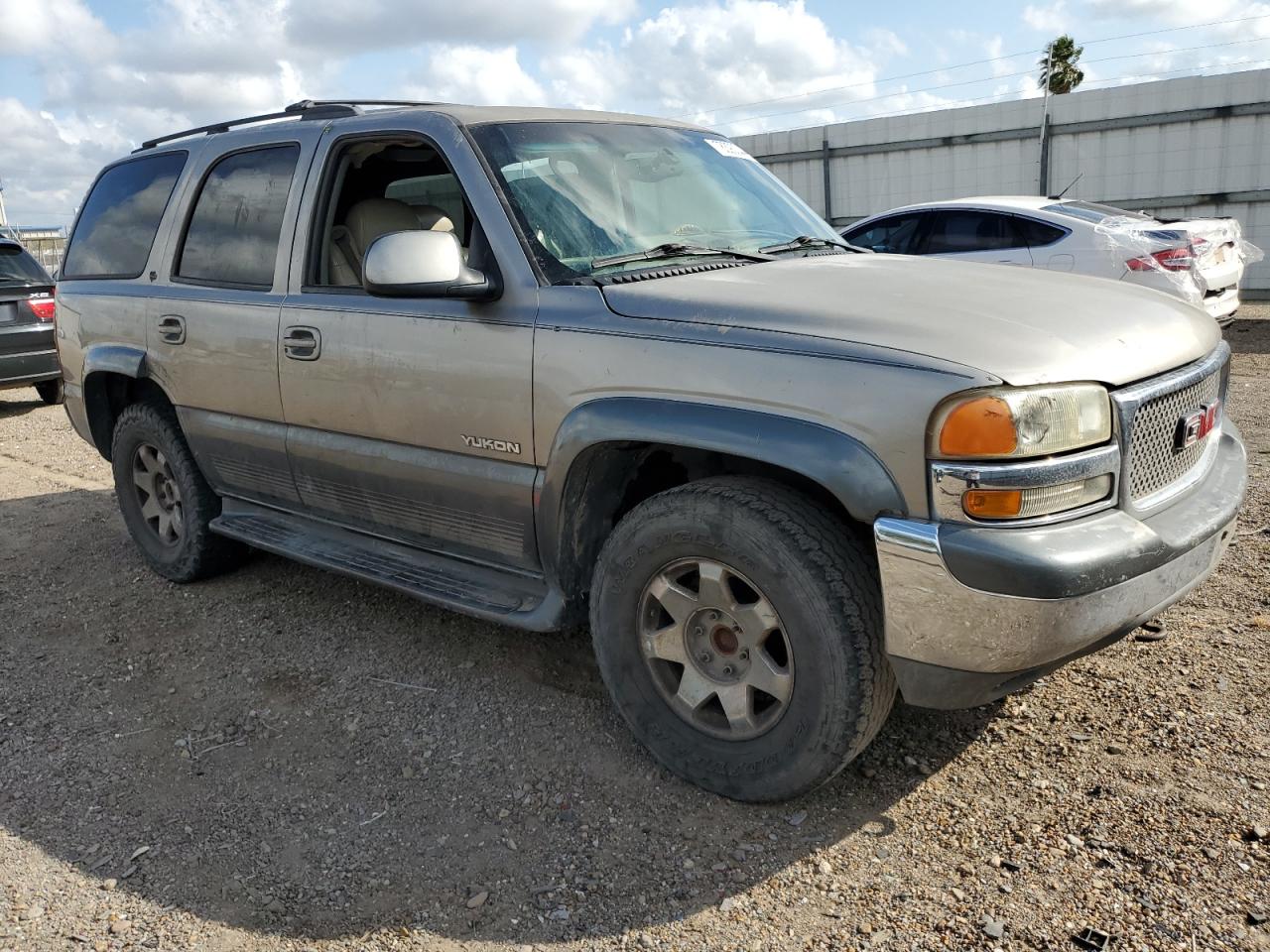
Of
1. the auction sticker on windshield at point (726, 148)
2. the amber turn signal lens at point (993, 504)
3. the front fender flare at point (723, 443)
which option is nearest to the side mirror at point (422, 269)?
the front fender flare at point (723, 443)

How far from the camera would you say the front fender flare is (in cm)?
246

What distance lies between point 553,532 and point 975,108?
1470 cm

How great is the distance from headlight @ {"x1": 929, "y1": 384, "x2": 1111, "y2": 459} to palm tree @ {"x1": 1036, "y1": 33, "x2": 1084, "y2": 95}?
3300 cm

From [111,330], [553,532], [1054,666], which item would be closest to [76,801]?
[553,532]

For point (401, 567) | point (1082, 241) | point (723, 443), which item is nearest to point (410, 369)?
point (401, 567)

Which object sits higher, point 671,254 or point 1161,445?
point 671,254

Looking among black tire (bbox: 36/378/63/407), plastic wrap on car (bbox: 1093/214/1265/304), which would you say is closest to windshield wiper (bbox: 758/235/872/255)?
plastic wrap on car (bbox: 1093/214/1265/304)

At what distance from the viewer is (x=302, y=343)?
3809 mm

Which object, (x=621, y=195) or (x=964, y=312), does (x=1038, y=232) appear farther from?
Result: (x=964, y=312)

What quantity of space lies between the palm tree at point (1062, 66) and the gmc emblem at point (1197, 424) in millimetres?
32102

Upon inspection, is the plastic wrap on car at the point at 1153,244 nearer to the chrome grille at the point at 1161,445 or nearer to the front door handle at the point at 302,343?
the chrome grille at the point at 1161,445

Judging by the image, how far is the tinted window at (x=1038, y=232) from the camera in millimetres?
9148

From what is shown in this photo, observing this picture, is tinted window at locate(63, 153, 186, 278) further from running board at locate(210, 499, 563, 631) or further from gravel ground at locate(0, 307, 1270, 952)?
gravel ground at locate(0, 307, 1270, 952)

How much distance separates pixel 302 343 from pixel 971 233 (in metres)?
7.46
